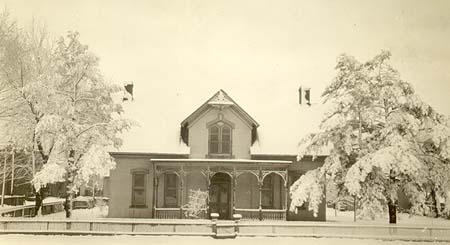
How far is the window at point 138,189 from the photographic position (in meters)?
17.8

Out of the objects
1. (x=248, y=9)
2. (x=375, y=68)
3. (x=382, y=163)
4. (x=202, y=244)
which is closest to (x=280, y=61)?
(x=248, y=9)

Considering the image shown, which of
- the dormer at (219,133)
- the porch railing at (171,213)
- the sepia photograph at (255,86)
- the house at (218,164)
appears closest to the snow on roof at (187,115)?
the house at (218,164)

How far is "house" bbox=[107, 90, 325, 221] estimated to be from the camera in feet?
57.6

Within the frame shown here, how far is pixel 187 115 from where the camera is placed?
18.4 metres

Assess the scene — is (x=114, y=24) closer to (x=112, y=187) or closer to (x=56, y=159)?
(x=56, y=159)

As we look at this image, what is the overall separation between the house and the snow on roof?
39 mm

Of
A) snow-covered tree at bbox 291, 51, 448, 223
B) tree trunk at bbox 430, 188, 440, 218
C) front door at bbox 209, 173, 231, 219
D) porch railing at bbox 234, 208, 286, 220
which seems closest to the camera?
snow-covered tree at bbox 291, 51, 448, 223

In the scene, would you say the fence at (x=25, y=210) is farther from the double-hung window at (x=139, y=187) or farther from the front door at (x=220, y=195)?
the front door at (x=220, y=195)

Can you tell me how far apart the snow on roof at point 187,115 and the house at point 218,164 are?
39 millimetres

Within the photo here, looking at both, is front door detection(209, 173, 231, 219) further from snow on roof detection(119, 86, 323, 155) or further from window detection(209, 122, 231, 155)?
snow on roof detection(119, 86, 323, 155)

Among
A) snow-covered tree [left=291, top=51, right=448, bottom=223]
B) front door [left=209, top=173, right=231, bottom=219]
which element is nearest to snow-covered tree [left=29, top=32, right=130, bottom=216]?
front door [left=209, top=173, right=231, bottom=219]

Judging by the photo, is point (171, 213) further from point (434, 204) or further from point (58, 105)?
point (434, 204)

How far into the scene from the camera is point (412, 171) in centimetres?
1285

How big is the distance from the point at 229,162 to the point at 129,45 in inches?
240
